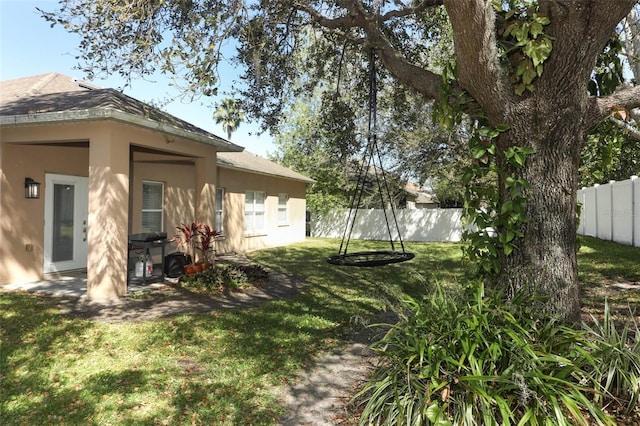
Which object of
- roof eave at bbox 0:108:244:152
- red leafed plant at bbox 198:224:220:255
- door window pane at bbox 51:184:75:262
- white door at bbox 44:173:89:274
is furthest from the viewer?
red leafed plant at bbox 198:224:220:255

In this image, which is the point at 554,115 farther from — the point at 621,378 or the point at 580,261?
the point at 580,261

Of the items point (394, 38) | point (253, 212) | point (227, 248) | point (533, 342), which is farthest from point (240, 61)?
point (253, 212)

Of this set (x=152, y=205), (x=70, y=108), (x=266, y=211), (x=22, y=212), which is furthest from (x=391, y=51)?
(x=266, y=211)

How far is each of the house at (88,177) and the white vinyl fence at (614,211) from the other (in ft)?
41.1

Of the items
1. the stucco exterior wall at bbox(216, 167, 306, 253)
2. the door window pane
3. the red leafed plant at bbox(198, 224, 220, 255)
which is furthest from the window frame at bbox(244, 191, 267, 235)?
the door window pane

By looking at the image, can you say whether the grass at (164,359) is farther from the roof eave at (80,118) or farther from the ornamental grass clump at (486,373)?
the roof eave at (80,118)

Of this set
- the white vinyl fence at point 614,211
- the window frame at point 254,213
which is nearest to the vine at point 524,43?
the white vinyl fence at point 614,211

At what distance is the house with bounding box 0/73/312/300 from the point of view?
23.0 feet

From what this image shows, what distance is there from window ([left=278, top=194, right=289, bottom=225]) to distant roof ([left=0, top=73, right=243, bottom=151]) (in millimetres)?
8614

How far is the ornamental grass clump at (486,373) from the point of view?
2.59 meters

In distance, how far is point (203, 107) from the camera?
517cm

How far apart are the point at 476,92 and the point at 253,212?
1311 cm

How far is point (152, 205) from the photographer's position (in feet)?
36.4

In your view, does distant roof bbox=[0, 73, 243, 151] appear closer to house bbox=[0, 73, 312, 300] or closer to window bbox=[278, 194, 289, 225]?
house bbox=[0, 73, 312, 300]
